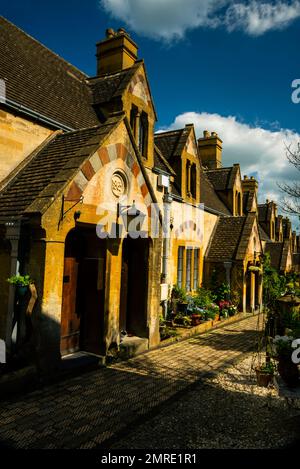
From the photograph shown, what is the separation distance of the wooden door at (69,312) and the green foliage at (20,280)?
1808 millimetres

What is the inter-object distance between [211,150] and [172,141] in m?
10.2

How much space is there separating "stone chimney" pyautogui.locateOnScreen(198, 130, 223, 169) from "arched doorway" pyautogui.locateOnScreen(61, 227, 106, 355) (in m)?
19.1

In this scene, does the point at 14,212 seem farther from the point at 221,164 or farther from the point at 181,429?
the point at 221,164

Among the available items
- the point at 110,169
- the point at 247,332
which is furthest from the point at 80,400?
the point at 247,332

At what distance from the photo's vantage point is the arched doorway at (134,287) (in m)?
9.55

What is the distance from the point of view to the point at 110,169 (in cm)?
795

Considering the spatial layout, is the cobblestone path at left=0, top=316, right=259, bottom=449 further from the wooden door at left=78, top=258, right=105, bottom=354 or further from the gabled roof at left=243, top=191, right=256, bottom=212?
the gabled roof at left=243, top=191, right=256, bottom=212

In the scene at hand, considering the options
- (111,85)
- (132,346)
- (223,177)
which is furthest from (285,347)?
(223,177)

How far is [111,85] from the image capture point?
12.4 metres

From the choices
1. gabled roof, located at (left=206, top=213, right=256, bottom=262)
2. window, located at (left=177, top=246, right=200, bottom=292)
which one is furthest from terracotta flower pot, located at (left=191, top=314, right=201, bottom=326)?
gabled roof, located at (left=206, top=213, right=256, bottom=262)

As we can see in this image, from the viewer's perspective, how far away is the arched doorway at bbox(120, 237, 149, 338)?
955 cm

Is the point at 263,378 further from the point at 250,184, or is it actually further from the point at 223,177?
the point at 250,184

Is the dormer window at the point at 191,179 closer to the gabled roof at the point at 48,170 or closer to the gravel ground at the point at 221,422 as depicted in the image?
the gabled roof at the point at 48,170
